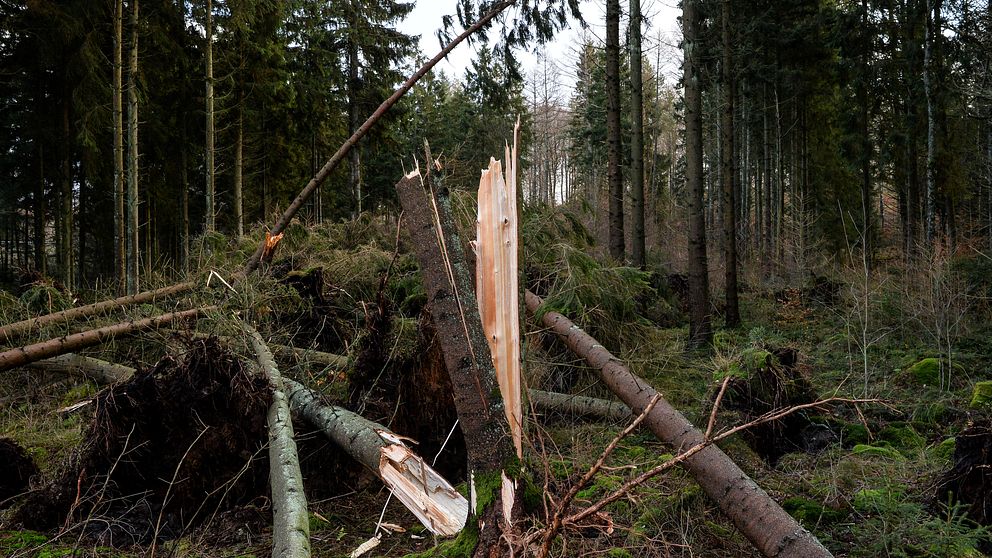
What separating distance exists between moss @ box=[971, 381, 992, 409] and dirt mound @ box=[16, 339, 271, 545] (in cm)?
650

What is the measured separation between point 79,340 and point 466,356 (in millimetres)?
4617

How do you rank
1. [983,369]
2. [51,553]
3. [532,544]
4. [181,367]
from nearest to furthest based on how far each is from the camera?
[532,544]
[51,553]
[181,367]
[983,369]

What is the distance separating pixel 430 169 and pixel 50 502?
3326 mm

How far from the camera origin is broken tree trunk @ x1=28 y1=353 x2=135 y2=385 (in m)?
5.74

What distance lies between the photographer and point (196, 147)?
20.0 metres

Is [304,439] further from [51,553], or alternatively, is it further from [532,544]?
[532,544]

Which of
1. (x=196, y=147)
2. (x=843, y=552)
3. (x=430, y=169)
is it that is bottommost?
(x=843, y=552)

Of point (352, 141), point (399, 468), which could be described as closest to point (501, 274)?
point (399, 468)

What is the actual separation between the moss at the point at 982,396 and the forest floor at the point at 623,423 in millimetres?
17

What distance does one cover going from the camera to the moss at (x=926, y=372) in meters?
6.78

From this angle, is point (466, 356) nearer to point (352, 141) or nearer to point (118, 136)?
point (352, 141)

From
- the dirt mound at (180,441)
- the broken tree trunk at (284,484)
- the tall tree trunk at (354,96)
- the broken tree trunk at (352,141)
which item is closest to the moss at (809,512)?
the broken tree trunk at (284,484)

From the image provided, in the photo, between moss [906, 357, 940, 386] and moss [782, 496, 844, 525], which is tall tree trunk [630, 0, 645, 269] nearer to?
moss [906, 357, 940, 386]

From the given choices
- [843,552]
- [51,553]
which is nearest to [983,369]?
[843,552]
